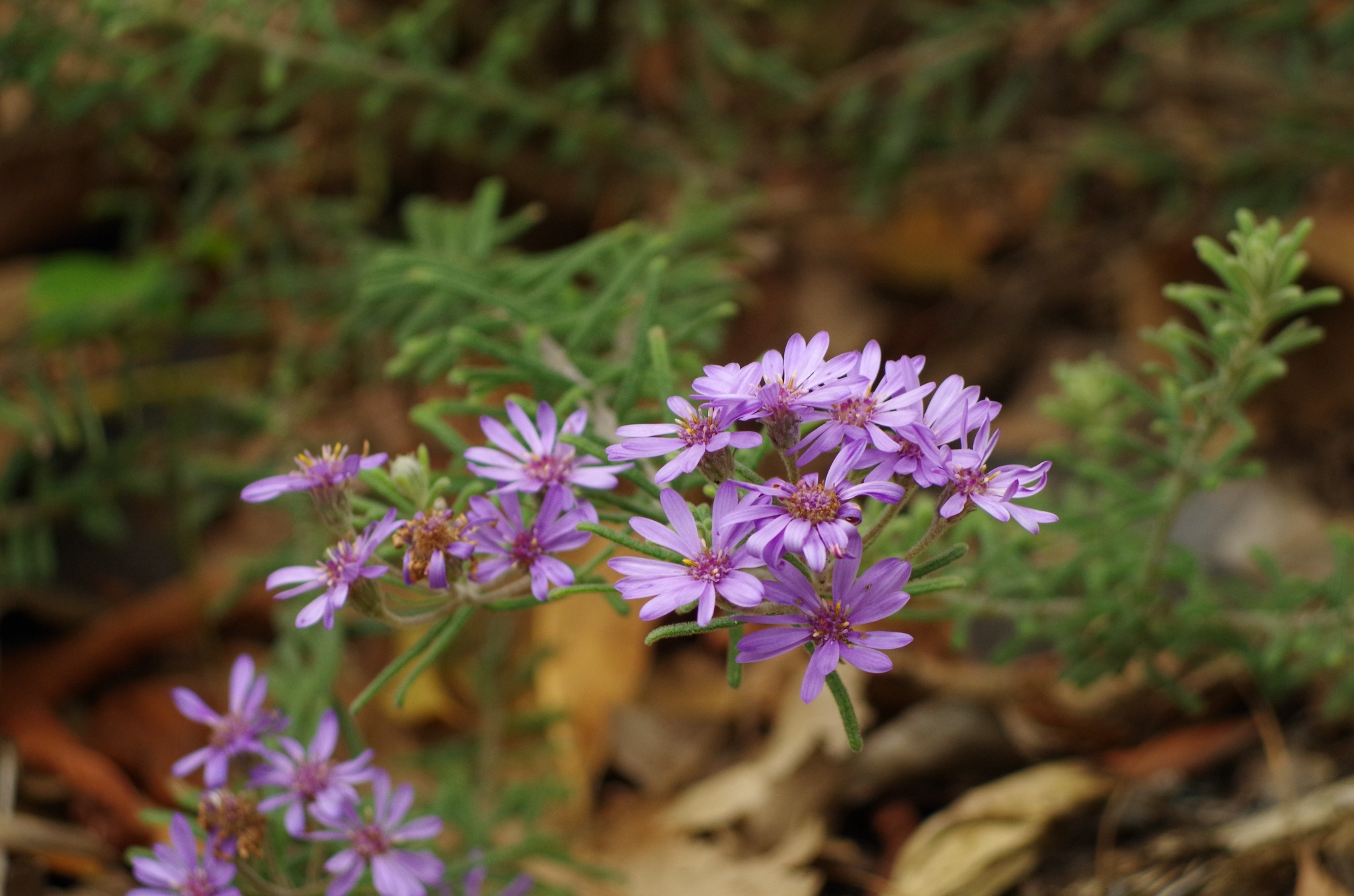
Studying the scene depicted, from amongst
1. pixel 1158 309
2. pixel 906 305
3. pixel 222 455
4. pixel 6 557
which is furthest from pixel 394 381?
pixel 1158 309

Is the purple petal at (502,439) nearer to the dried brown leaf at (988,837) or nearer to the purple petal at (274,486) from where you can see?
the purple petal at (274,486)

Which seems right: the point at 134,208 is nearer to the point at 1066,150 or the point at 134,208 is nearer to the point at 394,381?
the point at 394,381

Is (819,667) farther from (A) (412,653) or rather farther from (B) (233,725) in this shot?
(B) (233,725)

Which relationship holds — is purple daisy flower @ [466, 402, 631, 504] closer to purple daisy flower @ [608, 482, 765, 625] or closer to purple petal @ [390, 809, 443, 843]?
purple daisy flower @ [608, 482, 765, 625]

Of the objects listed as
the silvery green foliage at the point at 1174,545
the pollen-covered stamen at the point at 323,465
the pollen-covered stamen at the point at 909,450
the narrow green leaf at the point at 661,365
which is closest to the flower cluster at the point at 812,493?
the pollen-covered stamen at the point at 909,450

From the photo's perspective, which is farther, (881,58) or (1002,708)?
(881,58)

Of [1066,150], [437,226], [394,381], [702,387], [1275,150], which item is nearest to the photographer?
[702,387]

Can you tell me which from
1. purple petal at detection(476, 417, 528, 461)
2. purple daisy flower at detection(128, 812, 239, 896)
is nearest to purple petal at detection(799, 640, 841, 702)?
purple petal at detection(476, 417, 528, 461)

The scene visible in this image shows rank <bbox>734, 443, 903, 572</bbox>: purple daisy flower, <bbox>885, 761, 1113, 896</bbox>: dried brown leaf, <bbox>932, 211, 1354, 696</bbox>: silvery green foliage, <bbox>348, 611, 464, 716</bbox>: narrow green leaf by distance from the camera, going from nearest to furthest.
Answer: <bbox>734, 443, 903, 572</bbox>: purple daisy flower, <bbox>348, 611, 464, 716</bbox>: narrow green leaf, <bbox>932, 211, 1354, 696</bbox>: silvery green foliage, <bbox>885, 761, 1113, 896</bbox>: dried brown leaf
